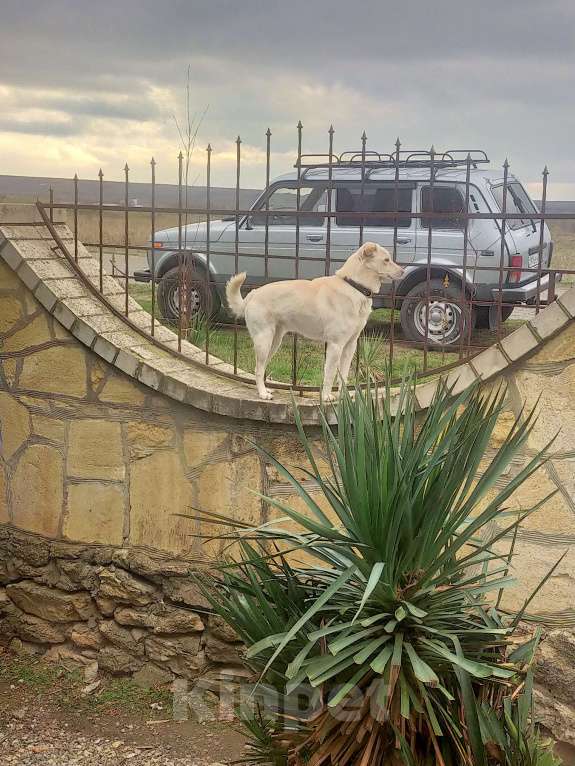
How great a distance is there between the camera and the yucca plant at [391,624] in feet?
10.7

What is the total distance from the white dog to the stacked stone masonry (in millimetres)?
309

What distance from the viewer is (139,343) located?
5.50m

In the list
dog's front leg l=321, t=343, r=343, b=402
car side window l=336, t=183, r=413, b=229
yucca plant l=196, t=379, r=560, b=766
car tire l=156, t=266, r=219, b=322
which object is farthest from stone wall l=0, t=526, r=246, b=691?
car side window l=336, t=183, r=413, b=229

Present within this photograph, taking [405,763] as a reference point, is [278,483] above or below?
above

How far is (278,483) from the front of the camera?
5.04 metres

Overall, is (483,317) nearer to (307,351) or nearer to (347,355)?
(307,351)

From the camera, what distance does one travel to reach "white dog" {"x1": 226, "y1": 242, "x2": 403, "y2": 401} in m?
4.74

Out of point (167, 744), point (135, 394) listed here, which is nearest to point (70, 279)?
point (135, 394)

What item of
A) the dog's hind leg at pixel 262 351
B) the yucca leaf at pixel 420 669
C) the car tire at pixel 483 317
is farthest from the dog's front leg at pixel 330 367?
the car tire at pixel 483 317

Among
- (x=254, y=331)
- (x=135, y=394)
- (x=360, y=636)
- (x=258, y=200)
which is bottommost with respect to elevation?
(x=360, y=636)

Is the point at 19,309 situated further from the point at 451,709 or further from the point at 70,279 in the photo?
the point at 451,709

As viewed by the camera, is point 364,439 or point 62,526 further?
point 62,526

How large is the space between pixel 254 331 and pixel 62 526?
1725mm

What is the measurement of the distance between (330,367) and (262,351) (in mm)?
370
